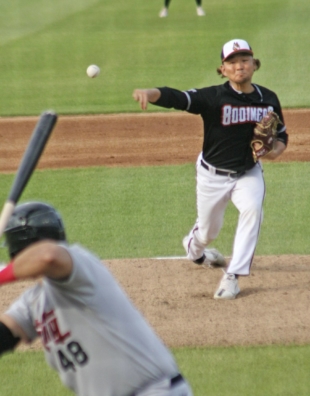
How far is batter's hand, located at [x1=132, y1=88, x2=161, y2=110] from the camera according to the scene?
19.9ft

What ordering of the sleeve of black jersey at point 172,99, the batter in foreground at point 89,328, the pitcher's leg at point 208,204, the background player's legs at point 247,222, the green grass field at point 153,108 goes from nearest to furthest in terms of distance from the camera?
the batter in foreground at point 89,328
the green grass field at point 153,108
the sleeve of black jersey at point 172,99
the background player's legs at point 247,222
the pitcher's leg at point 208,204

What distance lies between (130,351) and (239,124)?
139 inches

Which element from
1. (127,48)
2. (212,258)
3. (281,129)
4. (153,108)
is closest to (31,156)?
(281,129)

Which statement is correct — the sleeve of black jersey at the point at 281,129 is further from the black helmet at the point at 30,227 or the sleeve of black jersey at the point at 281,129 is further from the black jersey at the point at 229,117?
the black helmet at the point at 30,227

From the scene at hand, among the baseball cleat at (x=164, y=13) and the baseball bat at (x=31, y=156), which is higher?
the baseball bat at (x=31, y=156)

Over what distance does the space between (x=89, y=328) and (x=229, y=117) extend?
11.6 ft

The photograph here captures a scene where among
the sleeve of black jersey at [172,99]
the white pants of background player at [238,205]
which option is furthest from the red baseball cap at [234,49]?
the white pants of background player at [238,205]

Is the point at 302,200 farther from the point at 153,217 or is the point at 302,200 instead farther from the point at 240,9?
the point at 240,9

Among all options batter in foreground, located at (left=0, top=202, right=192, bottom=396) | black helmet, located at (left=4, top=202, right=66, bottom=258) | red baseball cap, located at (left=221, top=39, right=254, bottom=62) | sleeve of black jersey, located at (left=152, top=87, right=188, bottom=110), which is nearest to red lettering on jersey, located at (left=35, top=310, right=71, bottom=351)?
batter in foreground, located at (left=0, top=202, right=192, bottom=396)

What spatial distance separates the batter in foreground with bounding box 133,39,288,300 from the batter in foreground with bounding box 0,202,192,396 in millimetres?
3184

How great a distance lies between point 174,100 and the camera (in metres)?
6.39

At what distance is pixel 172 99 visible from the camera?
20.9ft

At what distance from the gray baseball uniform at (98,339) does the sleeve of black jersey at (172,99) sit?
10.4 ft

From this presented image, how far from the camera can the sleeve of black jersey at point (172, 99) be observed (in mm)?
6352
